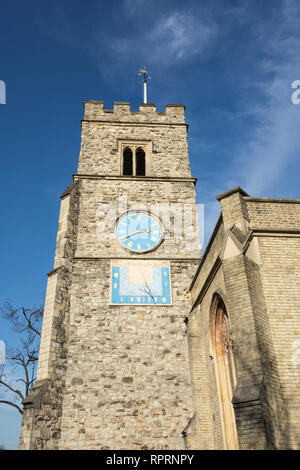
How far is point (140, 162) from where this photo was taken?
19281 mm

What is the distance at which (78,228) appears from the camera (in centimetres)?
1641

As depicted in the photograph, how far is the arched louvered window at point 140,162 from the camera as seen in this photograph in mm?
19094

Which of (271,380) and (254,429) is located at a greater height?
(271,380)

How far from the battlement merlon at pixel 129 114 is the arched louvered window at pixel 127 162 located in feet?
6.00

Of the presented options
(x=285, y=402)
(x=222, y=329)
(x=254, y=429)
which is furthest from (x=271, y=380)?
(x=222, y=329)

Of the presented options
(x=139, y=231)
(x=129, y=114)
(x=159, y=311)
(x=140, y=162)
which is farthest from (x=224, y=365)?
(x=129, y=114)

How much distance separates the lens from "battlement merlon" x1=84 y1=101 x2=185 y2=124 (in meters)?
20.5

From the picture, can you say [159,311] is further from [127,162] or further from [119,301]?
[127,162]

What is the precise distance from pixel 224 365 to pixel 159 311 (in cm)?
406

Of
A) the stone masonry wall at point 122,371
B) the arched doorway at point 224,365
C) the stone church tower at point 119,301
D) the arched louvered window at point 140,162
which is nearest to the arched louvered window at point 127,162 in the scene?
the stone church tower at point 119,301

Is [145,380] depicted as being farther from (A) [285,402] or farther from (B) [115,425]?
(A) [285,402]

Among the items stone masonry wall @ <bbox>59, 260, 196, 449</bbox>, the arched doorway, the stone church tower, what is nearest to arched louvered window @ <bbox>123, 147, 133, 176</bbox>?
the stone church tower

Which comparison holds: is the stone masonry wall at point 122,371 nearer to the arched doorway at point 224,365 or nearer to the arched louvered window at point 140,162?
the arched doorway at point 224,365
